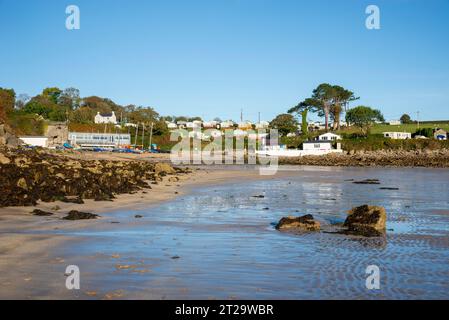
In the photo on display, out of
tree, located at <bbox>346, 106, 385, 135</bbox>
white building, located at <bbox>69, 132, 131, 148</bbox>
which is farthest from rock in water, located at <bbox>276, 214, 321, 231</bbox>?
tree, located at <bbox>346, 106, 385, 135</bbox>

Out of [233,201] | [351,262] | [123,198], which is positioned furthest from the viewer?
[233,201]

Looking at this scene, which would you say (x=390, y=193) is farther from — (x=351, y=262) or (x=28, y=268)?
(x=28, y=268)

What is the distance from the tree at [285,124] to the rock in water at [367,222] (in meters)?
112

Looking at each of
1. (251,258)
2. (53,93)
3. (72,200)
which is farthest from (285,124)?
(251,258)

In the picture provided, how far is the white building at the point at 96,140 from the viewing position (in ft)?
358

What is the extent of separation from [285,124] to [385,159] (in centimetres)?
4787

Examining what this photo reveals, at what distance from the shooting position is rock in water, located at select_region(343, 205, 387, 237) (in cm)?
1302

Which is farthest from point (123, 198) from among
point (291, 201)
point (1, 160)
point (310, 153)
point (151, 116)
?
point (151, 116)

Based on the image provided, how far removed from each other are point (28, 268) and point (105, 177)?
16.3 m

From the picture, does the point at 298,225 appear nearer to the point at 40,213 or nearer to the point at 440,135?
the point at 40,213

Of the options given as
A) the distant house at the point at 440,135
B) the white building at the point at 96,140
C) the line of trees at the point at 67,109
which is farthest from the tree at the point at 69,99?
the distant house at the point at 440,135

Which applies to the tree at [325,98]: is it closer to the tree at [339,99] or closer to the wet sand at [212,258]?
the tree at [339,99]

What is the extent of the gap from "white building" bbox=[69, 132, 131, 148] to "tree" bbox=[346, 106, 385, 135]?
5668 centimetres
